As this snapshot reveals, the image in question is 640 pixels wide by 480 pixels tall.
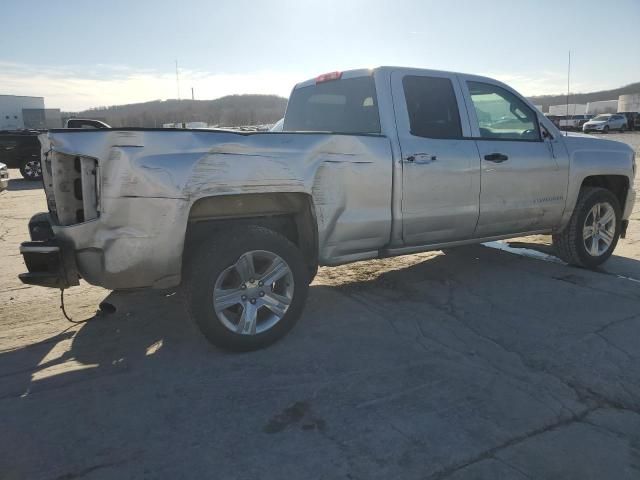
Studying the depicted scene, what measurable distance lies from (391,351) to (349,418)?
3.04 feet

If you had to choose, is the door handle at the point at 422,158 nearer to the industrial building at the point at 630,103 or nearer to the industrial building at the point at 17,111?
the industrial building at the point at 17,111

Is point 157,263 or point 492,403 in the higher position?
point 157,263

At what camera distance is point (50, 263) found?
310 cm

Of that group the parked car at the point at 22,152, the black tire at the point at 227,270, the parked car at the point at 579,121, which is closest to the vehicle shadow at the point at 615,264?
the black tire at the point at 227,270

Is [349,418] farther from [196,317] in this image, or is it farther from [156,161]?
[156,161]

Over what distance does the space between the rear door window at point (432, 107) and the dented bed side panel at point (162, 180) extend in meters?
0.97

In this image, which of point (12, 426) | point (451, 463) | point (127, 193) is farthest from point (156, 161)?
point (451, 463)

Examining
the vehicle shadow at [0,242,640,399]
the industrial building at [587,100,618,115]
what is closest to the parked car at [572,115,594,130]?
the industrial building at [587,100,618,115]

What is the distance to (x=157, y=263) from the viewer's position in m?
3.20

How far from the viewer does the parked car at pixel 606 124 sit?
44.7 meters

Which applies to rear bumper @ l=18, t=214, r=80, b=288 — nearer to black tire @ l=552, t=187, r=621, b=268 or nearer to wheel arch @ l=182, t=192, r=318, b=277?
wheel arch @ l=182, t=192, r=318, b=277

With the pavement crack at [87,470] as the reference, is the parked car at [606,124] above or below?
above

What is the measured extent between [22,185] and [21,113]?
55.7 m

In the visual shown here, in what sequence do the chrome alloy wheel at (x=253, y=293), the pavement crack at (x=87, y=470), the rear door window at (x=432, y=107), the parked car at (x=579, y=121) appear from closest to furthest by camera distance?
the pavement crack at (x=87, y=470) < the chrome alloy wheel at (x=253, y=293) < the rear door window at (x=432, y=107) < the parked car at (x=579, y=121)
